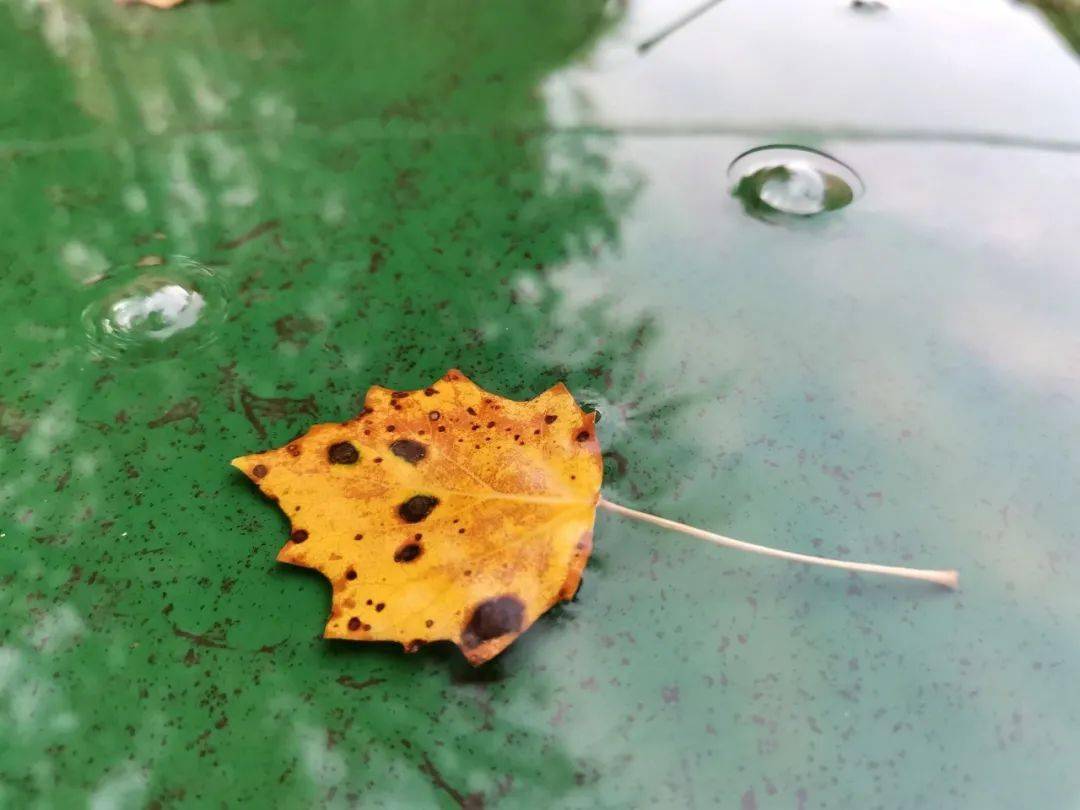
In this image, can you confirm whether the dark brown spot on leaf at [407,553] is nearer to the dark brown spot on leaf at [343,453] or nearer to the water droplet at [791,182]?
the dark brown spot on leaf at [343,453]

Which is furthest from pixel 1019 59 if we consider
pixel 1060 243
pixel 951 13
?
pixel 1060 243

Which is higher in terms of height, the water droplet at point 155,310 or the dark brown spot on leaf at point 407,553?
the water droplet at point 155,310

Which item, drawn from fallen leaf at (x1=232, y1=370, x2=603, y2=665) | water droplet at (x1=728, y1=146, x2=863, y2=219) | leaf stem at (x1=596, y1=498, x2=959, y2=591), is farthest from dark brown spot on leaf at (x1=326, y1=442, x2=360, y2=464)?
water droplet at (x1=728, y1=146, x2=863, y2=219)

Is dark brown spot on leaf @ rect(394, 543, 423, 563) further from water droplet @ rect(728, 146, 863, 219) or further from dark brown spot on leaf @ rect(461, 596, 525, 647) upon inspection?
water droplet @ rect(728, 146, 863, 219)

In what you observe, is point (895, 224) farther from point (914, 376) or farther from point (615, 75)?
point (615, 75)

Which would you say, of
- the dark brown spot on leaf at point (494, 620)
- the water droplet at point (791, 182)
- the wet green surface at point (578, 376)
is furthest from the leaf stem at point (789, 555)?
the water droplet at point (791, 182)

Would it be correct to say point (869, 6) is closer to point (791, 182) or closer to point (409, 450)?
point (791, 182)

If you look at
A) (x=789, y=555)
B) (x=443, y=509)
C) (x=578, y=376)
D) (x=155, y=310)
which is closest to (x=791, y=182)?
(x=578, y=376)
